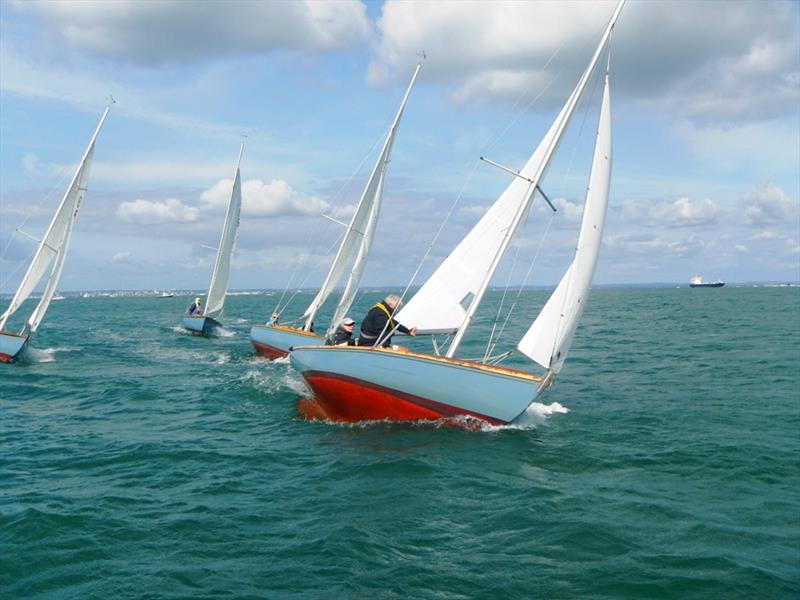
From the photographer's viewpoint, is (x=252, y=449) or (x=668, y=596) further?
(x=252, y=449)

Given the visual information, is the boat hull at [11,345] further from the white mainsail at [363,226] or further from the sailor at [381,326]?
the sailor at [381,326]

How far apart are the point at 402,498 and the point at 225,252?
33239 mm

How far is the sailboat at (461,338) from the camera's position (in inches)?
500

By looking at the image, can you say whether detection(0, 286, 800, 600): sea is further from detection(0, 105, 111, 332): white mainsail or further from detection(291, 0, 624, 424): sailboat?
detection(0, 105, 111, 332): white mainsail

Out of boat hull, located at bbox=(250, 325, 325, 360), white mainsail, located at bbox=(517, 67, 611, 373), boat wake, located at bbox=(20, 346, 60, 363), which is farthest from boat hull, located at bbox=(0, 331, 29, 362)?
white mainsail, located at bbox=(517, 67, 611, 373)

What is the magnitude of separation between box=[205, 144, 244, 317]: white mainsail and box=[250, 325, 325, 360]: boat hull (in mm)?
13718

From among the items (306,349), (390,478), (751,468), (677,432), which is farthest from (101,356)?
(751,468)


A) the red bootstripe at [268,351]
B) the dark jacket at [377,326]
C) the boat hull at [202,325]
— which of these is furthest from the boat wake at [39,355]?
the dark jacket at [377,326]

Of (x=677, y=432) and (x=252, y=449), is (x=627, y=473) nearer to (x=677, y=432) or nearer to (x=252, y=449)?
(x=677, y=432)

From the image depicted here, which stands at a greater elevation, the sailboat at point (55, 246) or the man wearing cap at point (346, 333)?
the sailboat at point (55, 246)

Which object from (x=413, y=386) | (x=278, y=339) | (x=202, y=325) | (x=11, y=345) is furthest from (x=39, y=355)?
(x=413, y=386)

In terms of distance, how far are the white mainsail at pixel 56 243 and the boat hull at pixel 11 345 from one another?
226 centimetres

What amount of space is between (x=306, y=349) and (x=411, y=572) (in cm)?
834

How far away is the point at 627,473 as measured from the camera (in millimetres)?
10312
